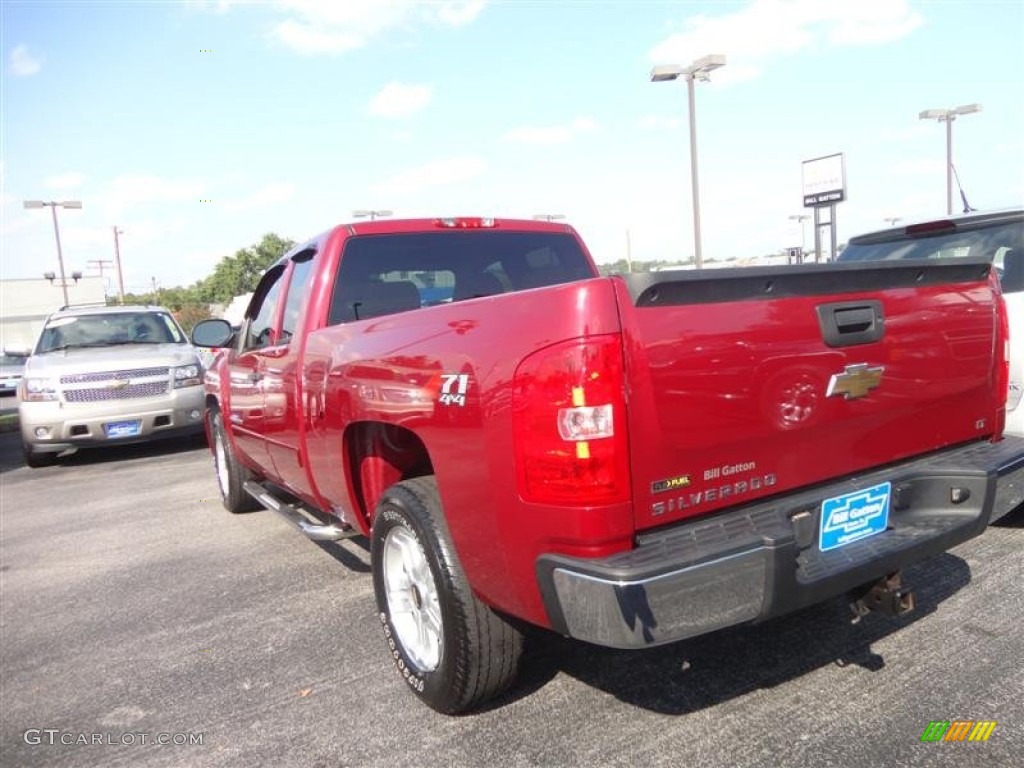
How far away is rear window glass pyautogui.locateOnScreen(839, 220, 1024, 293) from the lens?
4.36 metres

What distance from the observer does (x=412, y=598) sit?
2898mm

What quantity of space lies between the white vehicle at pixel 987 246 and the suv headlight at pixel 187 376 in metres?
7.30

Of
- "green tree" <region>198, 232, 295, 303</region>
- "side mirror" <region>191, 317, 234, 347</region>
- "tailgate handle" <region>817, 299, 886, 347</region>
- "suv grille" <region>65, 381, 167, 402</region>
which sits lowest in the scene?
"suv grille" <region>65, 381, 167, 402</region>

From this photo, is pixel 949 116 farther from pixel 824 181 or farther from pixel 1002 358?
pixel 1002 358

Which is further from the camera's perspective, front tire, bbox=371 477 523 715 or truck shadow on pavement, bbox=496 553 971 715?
truck shadow on pavement, bbox=496 553 971 715

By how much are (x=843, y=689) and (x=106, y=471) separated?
27.0ft

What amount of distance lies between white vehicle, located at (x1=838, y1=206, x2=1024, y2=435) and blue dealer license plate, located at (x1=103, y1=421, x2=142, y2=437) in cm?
761

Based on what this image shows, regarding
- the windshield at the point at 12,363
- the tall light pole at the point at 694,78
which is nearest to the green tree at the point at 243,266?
the windshield at the point at 12,363

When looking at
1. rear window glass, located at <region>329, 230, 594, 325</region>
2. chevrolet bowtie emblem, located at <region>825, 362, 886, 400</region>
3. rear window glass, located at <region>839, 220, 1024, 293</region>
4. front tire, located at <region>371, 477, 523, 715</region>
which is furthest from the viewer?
rear window glass, located at <region>839, 220, 1024, 293</region>

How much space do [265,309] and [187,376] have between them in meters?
4.90

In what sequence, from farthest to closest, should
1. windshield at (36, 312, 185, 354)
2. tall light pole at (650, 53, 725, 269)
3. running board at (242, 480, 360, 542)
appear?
tall light pole at (650, 53, 725, 269)
windshield at (36, 312, 185, 354)
running board at (242, 480, 360, 542)

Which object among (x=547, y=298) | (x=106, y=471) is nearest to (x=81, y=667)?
(x=547, y=298)
